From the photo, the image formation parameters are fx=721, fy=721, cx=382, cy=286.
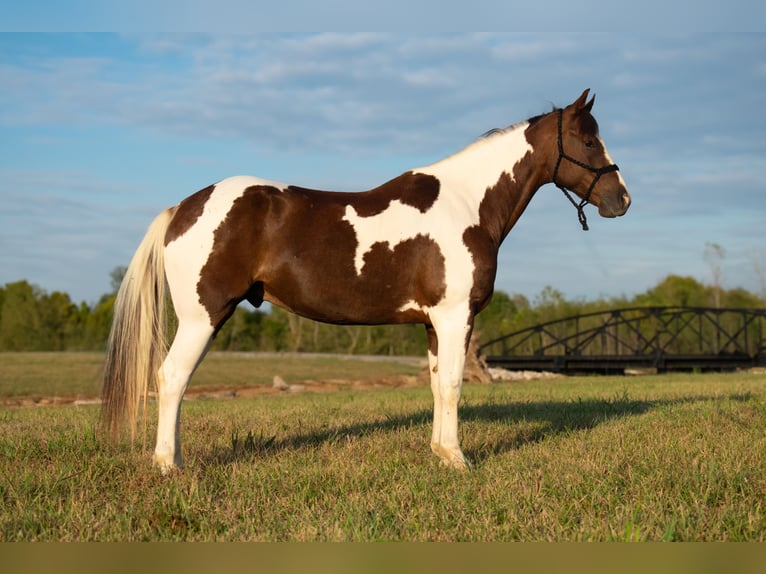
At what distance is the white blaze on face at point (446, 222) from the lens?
5.67 metres

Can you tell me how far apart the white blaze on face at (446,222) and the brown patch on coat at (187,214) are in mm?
1101

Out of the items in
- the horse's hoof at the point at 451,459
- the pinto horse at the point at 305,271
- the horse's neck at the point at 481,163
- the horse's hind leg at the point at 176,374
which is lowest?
the horse's hoof at the point at 451,459

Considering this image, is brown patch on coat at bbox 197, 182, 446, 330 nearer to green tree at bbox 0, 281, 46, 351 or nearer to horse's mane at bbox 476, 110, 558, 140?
horse's mane at bbox 476, 110, 558, 140

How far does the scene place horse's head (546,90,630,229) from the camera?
6199 millimetres

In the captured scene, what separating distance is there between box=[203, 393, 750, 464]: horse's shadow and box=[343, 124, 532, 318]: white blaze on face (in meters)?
1.51

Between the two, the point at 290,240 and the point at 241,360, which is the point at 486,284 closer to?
the point at 290,240

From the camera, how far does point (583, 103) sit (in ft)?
20.3

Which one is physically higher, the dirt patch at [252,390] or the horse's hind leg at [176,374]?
the horse's hind leg at [176,374]

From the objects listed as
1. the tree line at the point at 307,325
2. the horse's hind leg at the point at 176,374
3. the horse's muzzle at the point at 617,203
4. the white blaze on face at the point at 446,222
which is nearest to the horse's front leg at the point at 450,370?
the white blaze on face at the point at 446,222

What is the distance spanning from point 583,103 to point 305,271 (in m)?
2.81

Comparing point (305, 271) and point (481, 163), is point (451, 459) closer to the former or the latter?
point (305, 271)

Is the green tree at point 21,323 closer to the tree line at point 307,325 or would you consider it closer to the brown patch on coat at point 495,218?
the tree line at point 307,325

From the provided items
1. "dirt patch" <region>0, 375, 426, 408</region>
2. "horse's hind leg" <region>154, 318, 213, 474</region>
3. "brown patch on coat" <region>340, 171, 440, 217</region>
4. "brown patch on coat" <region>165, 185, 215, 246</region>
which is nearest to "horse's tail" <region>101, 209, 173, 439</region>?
"brown patch on coat" <region>165, 185, 215, 246</region>

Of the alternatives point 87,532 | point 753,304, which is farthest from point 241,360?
point 753,304
